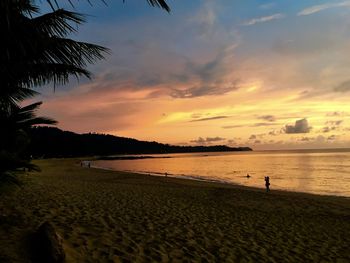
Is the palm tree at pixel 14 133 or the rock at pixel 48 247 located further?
the palm tree at pixel 14 133

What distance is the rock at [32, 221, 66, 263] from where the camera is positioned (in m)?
4.84

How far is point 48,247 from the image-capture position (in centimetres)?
501

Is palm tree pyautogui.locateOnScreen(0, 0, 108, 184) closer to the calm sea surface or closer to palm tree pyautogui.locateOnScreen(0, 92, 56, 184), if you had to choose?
palm tree pyautogui.locateOnScreen(0, 92, 56, 184)

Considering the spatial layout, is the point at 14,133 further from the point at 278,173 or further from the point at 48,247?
the point at 278,173

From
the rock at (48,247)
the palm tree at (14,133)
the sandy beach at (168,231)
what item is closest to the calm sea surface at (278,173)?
the sandy beach at (168,231)

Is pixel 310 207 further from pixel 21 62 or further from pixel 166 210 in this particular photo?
pixel 21 62

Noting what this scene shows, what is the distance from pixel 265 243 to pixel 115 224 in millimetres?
3260

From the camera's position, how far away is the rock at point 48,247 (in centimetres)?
484

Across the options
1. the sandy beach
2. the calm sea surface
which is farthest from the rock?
the calm sea surface

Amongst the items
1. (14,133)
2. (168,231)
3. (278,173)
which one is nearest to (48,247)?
(14,133)

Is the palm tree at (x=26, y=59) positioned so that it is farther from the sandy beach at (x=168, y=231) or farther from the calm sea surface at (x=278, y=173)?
the calm sea surface at (x=278, y=173)

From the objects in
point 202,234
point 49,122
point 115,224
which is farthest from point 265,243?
point 49,122

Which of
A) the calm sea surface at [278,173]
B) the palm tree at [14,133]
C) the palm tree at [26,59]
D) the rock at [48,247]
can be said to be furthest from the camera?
the calm sea surface at [278,173]

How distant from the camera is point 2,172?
234 inches
